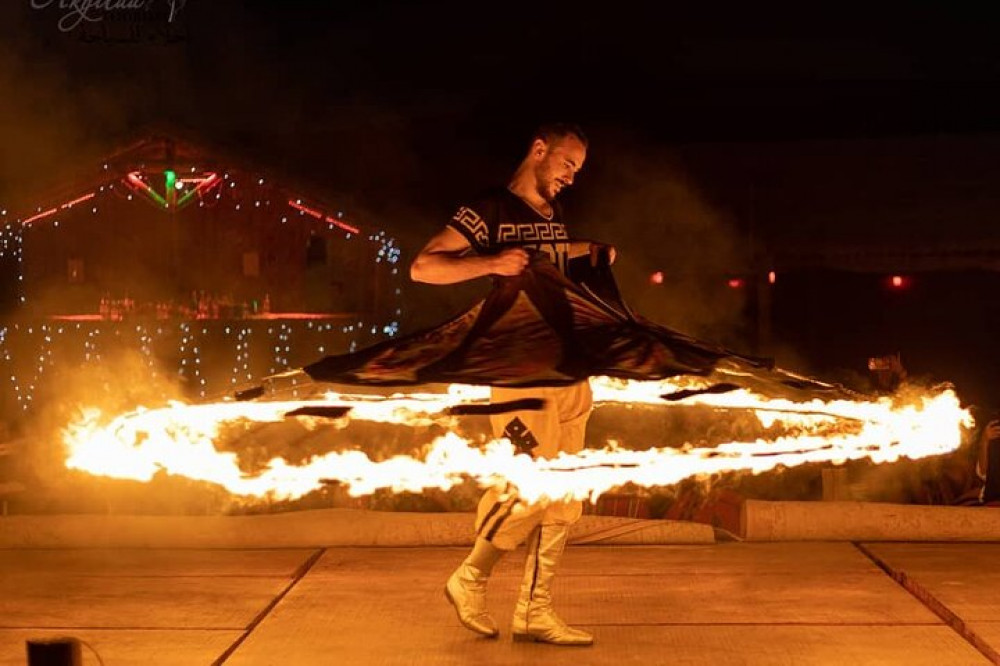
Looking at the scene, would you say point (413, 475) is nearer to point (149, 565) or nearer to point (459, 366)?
point (459, 366)

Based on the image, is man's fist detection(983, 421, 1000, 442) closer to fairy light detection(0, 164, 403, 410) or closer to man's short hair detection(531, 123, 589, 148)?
man's short hair detection(531, 123, 589, 148)

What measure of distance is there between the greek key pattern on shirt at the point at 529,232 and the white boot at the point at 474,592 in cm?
126

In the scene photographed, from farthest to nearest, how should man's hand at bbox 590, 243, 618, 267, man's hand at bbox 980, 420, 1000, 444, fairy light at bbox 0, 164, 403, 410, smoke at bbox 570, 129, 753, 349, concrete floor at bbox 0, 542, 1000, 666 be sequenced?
fairy light at bbox 0, 164, 403, 410 → smoke at bbox 570, 129, 753, 349 → man's hand at bbox 980, 420, 1000, 444 → man's hand at bbox 590, 243, 618, 267 → concrete floor at bbox 0, 542, 1000, 666

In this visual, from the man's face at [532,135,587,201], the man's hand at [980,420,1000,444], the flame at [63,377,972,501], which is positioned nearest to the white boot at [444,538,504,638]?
the flame at [63,377,972,501]

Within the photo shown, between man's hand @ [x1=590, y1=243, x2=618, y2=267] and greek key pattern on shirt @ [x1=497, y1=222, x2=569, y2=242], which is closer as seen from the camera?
greek key pattern on shirt @ [x1=497, y1=222, x2=569, y2=242]

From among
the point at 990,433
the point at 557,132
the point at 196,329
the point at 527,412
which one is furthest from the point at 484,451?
the point at 196,329

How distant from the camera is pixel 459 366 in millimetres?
5305

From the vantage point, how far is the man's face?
232 inches

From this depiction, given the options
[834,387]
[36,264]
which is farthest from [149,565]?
[36,264]

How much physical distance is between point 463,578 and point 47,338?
985 centimetres

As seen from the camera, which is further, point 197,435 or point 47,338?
point 47,338

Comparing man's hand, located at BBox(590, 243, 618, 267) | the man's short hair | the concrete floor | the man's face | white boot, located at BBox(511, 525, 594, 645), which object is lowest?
the concrete floor

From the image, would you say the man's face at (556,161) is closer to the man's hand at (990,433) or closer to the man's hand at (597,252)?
the man's hand at (597,252)

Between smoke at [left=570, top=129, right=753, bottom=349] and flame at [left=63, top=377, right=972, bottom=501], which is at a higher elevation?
smoke at [left=570, top=129, right=753, bottom=349]
